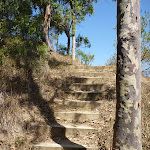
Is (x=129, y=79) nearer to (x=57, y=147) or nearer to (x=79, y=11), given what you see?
→ (x=57, y=147)

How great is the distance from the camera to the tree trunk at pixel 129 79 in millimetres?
2303

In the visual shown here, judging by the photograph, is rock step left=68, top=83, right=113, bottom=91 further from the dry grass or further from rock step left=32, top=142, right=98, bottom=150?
rock step left=32, top=142, right=98, bottom=150

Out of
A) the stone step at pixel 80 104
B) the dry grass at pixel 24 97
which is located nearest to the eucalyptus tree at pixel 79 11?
the dry grass at pixel 24 97

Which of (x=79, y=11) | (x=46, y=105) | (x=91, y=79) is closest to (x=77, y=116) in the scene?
(x=46, y=105)

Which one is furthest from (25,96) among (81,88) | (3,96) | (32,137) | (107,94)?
(107,94)

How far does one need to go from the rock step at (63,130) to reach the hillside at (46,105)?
0.07 feet

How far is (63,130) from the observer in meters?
3.78

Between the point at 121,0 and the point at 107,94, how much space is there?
9.34 feet

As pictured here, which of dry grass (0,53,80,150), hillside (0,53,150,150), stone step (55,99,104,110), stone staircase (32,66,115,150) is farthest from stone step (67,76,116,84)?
stone step (55,99,104,110)

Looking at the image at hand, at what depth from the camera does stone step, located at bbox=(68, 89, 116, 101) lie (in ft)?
15.4

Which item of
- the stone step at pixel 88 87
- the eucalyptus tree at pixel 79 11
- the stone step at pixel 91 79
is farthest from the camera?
the eucalyptus tree at pixel 79 11

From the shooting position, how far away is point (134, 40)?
2.33 m

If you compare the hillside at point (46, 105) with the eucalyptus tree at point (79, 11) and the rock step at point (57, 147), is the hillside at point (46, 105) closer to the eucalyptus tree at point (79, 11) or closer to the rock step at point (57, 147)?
the rock step at point (57, 147)

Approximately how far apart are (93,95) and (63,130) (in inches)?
61.1
